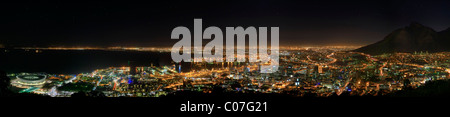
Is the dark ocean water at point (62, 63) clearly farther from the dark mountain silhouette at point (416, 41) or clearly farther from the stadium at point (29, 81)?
the dark mountain silhouette at point (416, 41)

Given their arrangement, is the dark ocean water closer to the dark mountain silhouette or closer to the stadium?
the stadium

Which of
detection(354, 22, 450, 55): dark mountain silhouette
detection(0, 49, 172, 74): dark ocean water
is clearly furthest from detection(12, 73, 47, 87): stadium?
detection(354, 22, 450, 55): dark mountain silhouette

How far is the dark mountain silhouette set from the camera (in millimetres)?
15681

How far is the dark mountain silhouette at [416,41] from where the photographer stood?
1568 centimetres

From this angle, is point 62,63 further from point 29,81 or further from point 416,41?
point 416,41

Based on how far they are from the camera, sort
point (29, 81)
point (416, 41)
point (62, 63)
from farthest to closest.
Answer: point (62, 63), point (416, 41), point (29, 81)

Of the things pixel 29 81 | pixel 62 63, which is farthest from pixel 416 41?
pixel 62 63

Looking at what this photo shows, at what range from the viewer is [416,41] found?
55.1 feet

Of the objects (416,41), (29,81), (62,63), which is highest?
(416,41)

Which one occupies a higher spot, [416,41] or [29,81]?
[416,41]

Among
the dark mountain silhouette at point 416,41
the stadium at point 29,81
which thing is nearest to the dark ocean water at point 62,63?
the stadium at point 29,81
